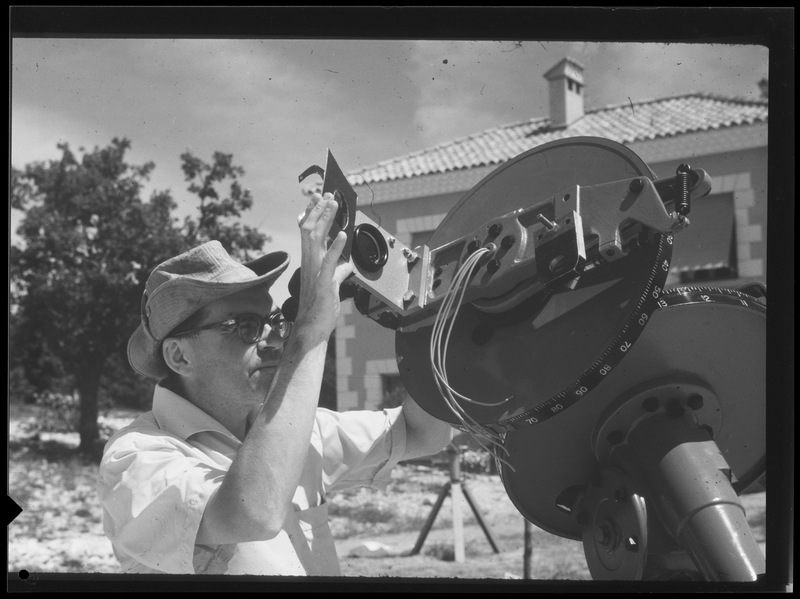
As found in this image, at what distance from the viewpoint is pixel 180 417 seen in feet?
7.96

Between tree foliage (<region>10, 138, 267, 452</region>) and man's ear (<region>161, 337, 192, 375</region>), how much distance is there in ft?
2.51

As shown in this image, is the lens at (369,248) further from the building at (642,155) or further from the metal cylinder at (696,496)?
the metal cylinder at (696,496)

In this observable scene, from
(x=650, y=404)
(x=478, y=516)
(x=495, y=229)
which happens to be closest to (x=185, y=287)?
(x=495, y=229)

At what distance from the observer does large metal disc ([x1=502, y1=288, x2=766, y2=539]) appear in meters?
2.08

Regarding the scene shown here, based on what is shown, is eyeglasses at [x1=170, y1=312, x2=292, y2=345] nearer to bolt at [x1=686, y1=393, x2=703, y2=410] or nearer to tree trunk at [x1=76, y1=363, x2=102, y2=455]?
bolt at [x1=686, y1=393, x2=703, y2=410]

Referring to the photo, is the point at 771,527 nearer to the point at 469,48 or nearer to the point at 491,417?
the point at 491,417

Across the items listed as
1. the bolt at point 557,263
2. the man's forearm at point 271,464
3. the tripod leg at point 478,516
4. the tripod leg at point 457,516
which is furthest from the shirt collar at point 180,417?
the tripod leg at point 457,516

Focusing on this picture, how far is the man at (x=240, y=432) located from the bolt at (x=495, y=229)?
1.14ft

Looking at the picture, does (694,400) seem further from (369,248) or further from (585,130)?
(585,130)

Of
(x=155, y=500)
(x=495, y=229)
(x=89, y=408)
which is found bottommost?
(x=89, y=408)

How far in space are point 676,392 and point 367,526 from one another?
11.0 ft

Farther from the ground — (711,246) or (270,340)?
(711,246)

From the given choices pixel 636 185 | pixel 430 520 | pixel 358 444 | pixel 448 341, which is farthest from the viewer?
pixel 430 520

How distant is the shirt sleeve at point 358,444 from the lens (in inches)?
105
